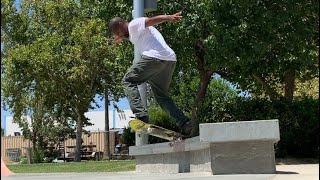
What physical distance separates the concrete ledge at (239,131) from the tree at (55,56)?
19136 millimetres

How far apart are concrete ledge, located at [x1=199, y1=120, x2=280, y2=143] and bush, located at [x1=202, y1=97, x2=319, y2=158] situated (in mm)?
6480

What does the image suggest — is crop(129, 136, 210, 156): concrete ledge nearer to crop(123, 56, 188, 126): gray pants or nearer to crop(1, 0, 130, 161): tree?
crop(123, 56, 188, 126): gray pants

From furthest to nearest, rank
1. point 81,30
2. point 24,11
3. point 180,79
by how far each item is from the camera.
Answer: point 24,11
point 81,30
point 180,79

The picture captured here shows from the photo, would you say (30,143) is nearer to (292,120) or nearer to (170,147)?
(292,120)

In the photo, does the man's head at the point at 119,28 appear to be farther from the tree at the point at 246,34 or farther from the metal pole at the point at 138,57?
the tree at the point at 246,34

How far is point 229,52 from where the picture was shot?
13.4 meters

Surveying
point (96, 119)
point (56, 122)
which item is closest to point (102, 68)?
point (56, 122)

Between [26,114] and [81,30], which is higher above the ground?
[81,30]

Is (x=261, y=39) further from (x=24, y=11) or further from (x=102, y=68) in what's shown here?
(x=24, y=11)

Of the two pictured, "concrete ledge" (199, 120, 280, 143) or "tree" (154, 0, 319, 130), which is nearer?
"concrete ledge" (199, 120, 280, 143)

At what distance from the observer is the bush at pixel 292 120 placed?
13.0 meters

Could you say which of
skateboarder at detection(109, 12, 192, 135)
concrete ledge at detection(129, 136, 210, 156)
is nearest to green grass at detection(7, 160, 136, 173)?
concrete ledge at detection(129, 136, 210, 156)

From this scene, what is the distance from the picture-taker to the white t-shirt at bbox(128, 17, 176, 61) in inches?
275

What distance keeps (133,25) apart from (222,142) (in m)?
1.83
